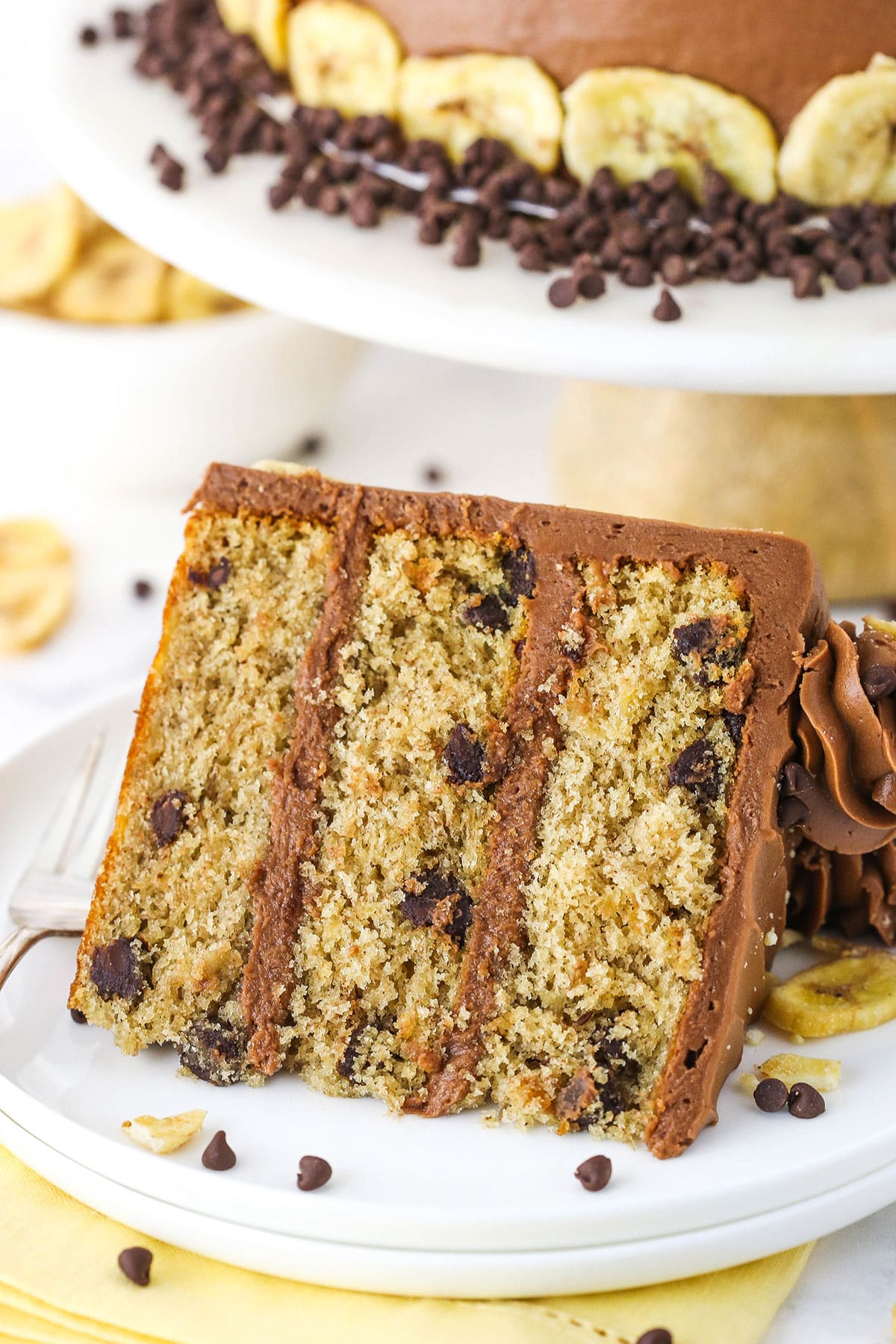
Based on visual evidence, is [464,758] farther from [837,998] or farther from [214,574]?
[837,998]

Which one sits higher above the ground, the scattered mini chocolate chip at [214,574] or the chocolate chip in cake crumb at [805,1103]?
the scattered mini chocolate chip at [214,574]

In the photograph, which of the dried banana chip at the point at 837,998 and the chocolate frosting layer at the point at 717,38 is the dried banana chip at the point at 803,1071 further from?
the chocolate frosting layer at the point at 717,38

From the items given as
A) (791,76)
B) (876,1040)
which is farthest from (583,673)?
(791,76)

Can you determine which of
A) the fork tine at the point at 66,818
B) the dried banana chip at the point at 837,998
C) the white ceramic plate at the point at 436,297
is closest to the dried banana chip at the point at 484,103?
the white ceramic plate at the point at 436,297

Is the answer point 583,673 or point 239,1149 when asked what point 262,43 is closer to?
point 583,673

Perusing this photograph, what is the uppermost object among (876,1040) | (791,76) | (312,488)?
(791,76)

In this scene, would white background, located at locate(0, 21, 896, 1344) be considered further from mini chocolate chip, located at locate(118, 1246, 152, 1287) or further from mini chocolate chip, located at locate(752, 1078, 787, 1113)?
mini chocolate chip, located at locate(752, 1078, 787, 1113)

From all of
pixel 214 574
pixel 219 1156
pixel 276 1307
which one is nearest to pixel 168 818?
pixel 214 574
